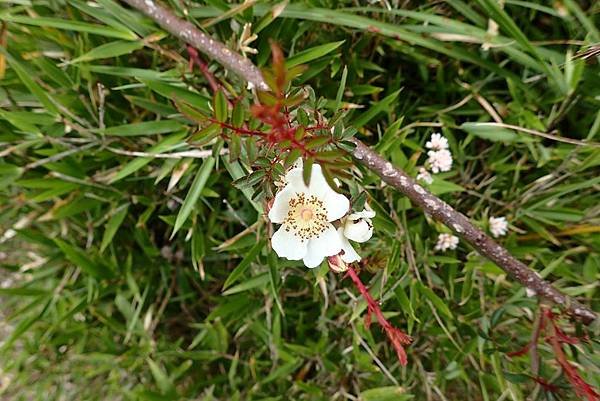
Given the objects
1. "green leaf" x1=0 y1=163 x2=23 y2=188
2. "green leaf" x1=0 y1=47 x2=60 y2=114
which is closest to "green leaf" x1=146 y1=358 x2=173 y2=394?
"green leaf" x1=0 y1=163 x2=23 y2=188

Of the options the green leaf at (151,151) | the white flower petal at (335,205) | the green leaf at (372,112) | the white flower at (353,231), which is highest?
the green leaf at (372,112)

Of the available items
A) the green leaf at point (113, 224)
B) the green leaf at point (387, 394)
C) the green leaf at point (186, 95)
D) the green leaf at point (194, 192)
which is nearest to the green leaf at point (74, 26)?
the green leaf at point (186, 95)

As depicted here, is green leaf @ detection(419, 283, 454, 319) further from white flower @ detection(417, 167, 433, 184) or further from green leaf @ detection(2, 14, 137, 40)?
green leaf @ detection(2, 14, 137, 40)

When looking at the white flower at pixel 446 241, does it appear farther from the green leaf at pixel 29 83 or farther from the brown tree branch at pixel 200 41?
the green leaf at pixel 29 83

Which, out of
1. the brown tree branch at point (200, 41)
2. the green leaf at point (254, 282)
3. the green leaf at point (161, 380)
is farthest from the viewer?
the green leaf at point (161, 380)

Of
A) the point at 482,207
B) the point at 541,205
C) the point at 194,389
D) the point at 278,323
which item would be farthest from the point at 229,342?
the point at 541,205

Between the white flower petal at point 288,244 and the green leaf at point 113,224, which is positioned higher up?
the white flower petal at point 288,244
